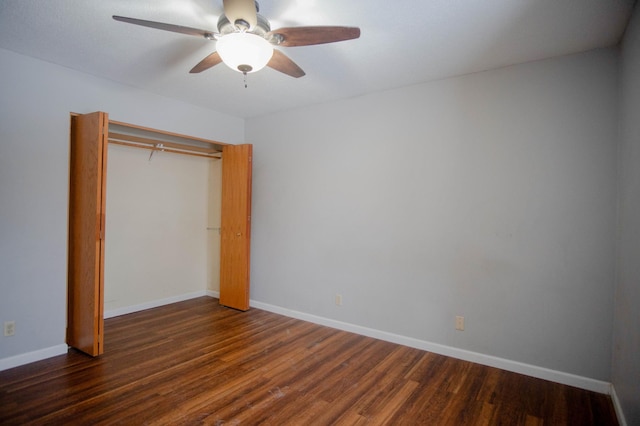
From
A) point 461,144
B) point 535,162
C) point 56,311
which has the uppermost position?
point 461,144

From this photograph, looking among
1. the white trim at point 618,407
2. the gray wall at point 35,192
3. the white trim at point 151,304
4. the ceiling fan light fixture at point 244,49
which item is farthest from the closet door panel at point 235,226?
the white trim at point 618,407

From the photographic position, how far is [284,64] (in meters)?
2.32

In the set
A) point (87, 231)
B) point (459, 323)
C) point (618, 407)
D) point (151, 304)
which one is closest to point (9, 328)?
point (87, 231)

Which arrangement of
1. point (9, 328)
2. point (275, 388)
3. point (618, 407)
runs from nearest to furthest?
point (618, 407) < point (275, 388) < point (9, 328)

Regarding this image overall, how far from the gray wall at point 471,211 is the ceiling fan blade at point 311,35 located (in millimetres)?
1593

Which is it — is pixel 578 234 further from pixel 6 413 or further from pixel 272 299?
pixel 6 413

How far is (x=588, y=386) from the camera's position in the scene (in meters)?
2.46

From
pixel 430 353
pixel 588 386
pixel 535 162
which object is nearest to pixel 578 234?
pixel 535 162

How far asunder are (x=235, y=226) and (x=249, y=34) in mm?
2898

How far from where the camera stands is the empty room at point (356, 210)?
2117 mm

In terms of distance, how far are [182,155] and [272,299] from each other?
93.5 inches

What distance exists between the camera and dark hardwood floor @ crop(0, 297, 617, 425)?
211cm

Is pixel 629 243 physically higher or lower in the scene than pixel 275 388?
higher

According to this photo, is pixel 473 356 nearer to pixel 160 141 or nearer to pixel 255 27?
pixel 255 27
